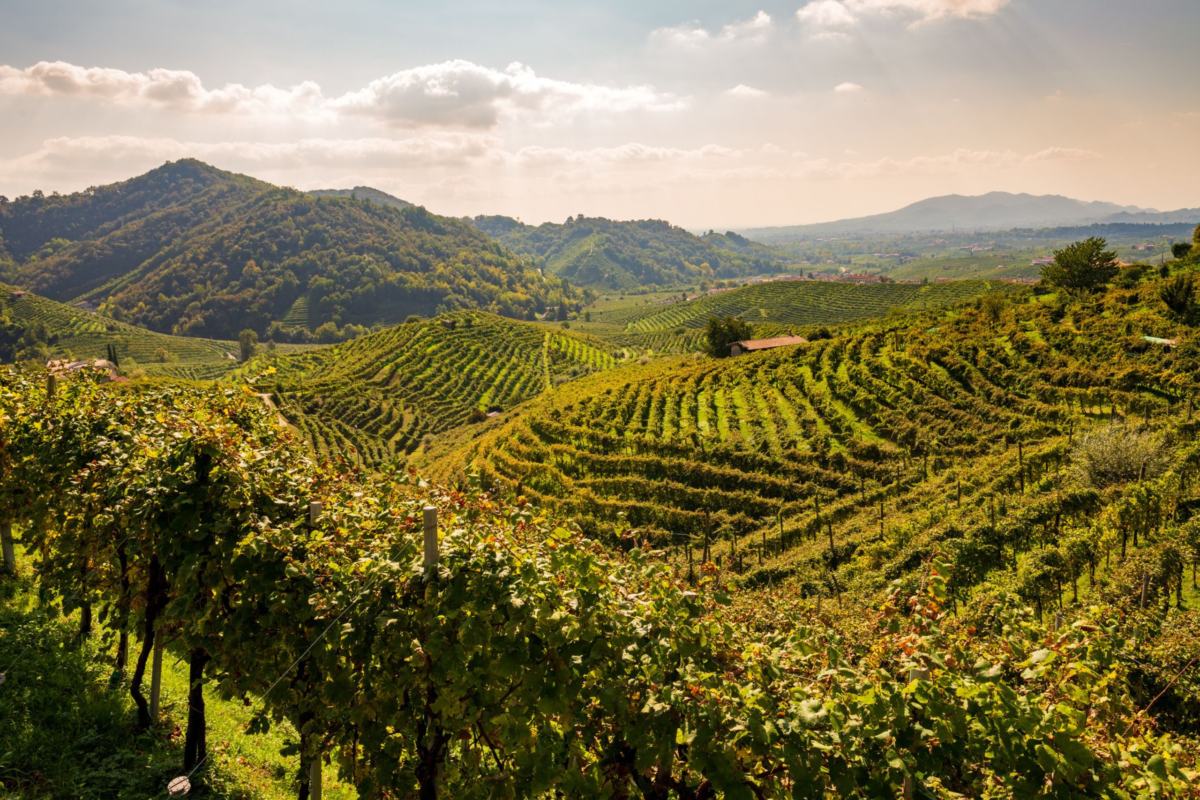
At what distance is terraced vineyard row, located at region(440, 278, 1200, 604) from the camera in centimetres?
2195

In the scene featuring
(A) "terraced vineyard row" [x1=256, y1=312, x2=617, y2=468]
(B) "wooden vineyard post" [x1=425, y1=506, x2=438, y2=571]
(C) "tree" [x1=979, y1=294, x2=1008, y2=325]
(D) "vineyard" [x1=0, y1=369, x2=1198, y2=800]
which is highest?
(C) "tree" [x1=979, y1=294, x2=1008, y2=325]

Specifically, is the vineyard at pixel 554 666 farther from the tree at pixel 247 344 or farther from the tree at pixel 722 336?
the tree at pixel 247 344

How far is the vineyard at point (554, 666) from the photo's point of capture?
10.1ft

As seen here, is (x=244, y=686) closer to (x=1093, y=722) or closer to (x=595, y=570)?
(x=595, y=570)

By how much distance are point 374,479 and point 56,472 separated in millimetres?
5523

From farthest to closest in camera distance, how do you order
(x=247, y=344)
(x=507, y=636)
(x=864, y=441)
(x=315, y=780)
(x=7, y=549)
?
1. (x=247, y=344)
2. (x=864, y=441)
3. (x=7, y=549)
4. (x=315, y=780)
5. (x=507, y=636)

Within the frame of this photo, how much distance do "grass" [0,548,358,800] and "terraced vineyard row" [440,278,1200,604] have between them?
13.8 meters

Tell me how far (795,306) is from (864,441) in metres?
117

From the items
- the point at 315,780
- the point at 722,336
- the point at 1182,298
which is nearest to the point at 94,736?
the point at 315,780

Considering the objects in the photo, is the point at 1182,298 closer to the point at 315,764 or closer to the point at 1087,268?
the point at 1087,268

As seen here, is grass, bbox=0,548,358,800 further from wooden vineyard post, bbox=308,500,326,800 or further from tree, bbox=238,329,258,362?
tree, bbox=238,329,258,362

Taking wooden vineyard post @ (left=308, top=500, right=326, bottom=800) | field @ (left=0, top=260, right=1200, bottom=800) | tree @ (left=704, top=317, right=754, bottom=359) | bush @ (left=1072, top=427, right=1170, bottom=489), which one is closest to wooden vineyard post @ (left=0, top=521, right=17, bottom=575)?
field @ (left=0, top=260, right=1200, bottom=800)

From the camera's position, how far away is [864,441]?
29859 millimetres

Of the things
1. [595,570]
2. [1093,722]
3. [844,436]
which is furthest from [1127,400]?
[595,570]
